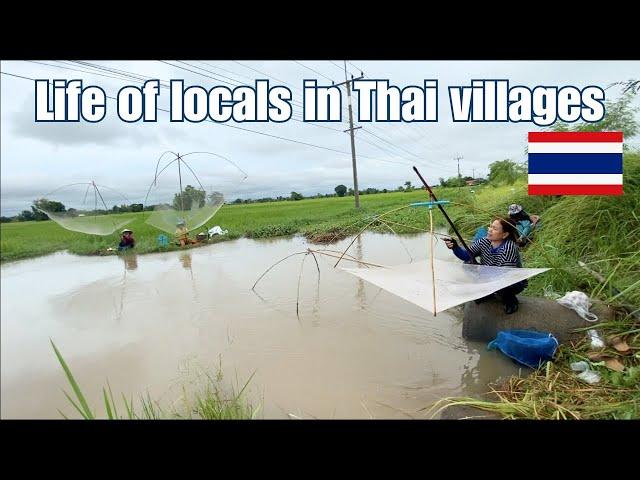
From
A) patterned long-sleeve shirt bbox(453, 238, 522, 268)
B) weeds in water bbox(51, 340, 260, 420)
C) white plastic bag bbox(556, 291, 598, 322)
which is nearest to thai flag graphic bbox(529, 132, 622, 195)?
patterned long-sleeve shirt bbox(453, 238, 522, 268)

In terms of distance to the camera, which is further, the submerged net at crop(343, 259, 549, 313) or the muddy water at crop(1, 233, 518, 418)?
the submerged net at crop(343, 259, 549, 313)

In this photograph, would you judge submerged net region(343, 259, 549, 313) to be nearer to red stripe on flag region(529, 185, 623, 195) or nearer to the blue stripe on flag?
red stripe on flag region(529, 185, 623, 195)

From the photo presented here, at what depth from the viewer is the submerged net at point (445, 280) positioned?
78.9 inches

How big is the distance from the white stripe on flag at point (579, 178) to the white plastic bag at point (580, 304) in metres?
0.71

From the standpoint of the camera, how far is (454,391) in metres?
1.93

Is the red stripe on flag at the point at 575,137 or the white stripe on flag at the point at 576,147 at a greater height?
the red stripe on flag at the point at 575,137

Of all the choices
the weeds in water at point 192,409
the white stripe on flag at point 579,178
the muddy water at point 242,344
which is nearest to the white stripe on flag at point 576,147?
the white stripe on flag at point 579,178

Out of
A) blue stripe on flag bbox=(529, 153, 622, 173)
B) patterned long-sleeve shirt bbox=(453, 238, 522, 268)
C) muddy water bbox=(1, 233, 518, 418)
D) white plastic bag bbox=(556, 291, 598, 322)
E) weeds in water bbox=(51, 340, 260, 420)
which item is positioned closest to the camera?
weeds in water bbox=(51, 340, 260, 420)

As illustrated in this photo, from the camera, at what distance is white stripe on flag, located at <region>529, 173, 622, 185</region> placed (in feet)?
6.30

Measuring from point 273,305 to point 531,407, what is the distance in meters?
2.34

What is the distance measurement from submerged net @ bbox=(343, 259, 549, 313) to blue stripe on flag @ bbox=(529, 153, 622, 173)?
0.57 metres

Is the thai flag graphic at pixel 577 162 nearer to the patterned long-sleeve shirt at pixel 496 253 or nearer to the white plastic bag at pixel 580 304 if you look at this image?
the patterned long-sleeve shirt at pixel 496 253

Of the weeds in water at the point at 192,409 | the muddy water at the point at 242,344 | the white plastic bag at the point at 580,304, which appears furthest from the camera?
the white plastic bag at the point at 580,304

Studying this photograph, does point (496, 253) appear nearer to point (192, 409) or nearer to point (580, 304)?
point (580, 304)
